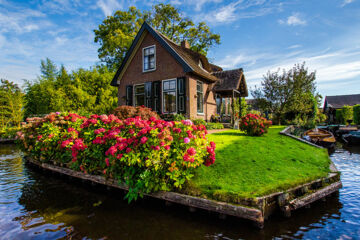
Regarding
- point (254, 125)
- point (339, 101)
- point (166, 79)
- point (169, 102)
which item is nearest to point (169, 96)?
point (169, 102)

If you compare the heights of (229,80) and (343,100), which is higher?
(343,100)

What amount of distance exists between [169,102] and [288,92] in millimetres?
13356

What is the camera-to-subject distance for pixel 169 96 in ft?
45.7

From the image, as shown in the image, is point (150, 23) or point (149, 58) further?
point (150, 23)

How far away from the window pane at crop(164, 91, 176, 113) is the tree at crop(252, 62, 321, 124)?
11875mm

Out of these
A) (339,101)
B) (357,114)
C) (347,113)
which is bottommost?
(357,114)

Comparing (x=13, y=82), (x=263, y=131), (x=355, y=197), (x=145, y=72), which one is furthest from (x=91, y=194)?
(x=13, y=82)

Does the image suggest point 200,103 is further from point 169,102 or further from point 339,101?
point 339,101

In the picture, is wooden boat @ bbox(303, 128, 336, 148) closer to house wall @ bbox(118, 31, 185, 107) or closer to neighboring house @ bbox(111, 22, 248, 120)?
neighboring house @ bbox(111, 22, 248, 120)

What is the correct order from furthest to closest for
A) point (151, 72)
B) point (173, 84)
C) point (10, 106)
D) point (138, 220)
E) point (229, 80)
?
point (10, 106), point (229, 80), point (151, 72), point (173, 84), point (138, 220)

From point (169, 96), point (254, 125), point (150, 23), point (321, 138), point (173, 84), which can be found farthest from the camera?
point (150, 23)

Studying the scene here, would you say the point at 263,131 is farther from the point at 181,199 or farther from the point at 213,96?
the point at 181,199

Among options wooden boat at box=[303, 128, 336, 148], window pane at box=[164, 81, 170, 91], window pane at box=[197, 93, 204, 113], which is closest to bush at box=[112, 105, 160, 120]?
window pane at box=[164, 81, 170, 91]

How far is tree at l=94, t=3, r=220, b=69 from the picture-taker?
985 inches
